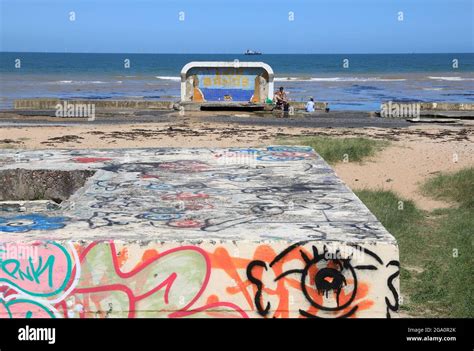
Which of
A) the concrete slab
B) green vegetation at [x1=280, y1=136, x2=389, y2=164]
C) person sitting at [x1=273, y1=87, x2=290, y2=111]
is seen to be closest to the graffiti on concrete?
the concrete slab

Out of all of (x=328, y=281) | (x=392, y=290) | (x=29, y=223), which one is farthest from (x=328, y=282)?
(x=29, y=223)

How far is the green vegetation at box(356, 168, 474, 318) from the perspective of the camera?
10039 millimetres

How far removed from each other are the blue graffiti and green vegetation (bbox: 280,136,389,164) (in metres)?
13.5

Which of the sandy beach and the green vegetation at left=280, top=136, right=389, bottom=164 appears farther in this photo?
the green vegetation at left=280, top=136, right=389, bottom=164

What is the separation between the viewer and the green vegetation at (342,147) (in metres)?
20.8

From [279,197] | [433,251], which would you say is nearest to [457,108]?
[433,251]

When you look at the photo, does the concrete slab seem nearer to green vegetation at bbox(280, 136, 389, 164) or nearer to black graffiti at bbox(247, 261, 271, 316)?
black graffiti at bbox(247, 261, 271, 316)

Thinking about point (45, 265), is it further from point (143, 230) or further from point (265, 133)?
point (265, 133)

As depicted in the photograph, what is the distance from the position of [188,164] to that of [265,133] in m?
14.6

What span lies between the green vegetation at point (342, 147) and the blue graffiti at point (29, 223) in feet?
44.3

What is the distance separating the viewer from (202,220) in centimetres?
788

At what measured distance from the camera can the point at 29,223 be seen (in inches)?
304

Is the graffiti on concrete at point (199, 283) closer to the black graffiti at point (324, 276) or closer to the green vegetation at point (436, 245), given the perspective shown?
the black graffiti at point (324, 276)

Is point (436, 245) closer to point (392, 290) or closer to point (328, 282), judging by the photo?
point (392, 290)
